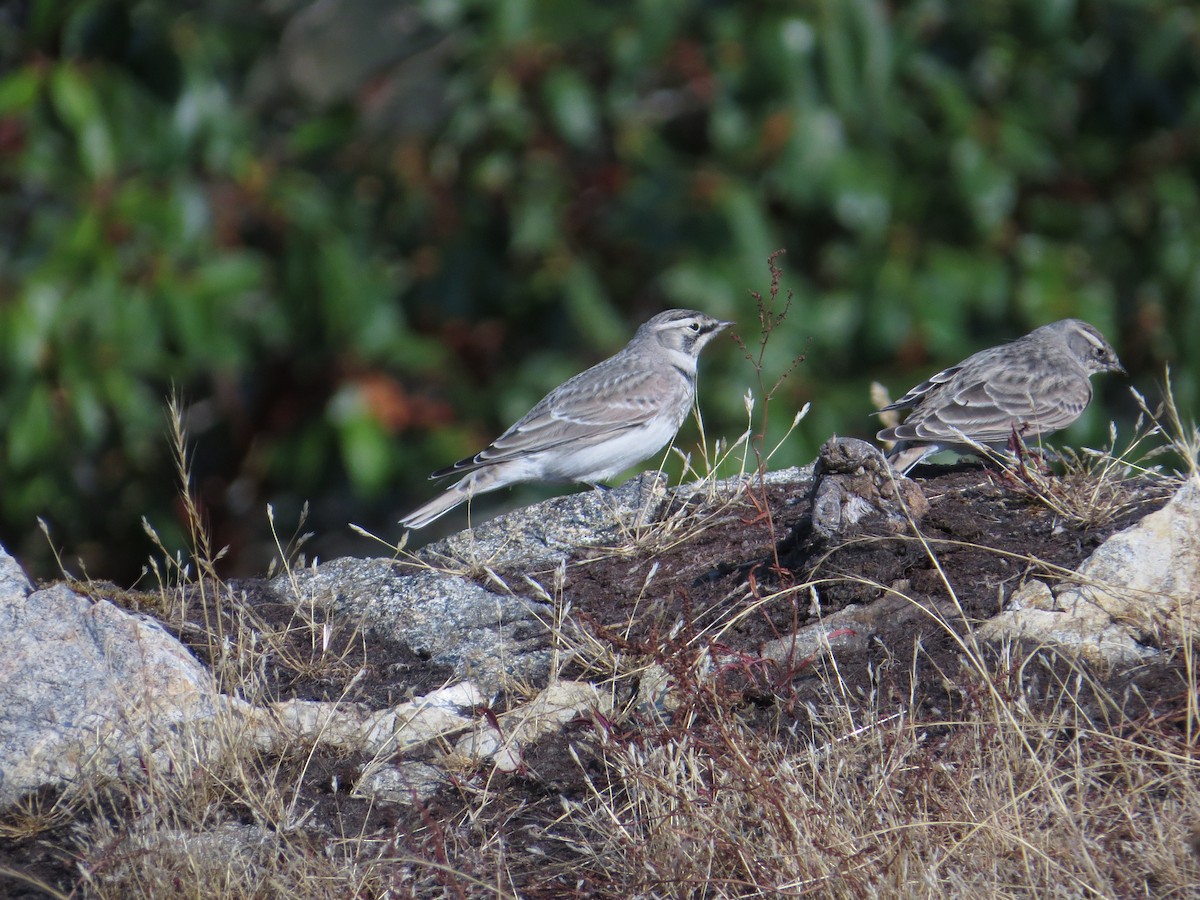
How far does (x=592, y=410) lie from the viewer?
9.08 m

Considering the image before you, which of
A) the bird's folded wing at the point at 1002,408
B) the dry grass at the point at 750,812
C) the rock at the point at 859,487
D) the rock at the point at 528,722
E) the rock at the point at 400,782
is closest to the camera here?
the dry grass at the point at 750,812

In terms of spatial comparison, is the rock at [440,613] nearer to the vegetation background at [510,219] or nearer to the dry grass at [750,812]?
the dry grass at [750,812]

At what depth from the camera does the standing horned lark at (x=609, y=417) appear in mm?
8641

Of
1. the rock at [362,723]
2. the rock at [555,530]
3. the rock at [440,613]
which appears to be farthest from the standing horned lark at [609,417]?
the rock at [362,723]

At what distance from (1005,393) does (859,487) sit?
314 centimetres

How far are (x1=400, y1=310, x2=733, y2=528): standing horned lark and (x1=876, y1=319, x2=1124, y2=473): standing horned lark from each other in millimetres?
1429

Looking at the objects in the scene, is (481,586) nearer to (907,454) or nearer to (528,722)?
(528,722)

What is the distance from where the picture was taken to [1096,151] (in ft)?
29.2

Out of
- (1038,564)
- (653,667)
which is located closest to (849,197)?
(1038,564)

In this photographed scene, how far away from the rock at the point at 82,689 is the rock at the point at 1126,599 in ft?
8.41

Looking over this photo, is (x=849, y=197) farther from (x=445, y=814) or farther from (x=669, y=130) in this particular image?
(x=445, y=814)

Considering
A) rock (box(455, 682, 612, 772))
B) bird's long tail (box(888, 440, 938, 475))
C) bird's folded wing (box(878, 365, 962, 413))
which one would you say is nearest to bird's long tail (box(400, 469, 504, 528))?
bird's long tail (box(888, 440, 938, 475))

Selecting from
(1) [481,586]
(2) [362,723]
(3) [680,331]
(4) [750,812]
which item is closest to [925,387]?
(3) [680,331]

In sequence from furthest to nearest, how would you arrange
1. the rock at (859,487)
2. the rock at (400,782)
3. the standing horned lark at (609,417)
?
the standing horned lark at (609,417)
the rock at (859,487)
the rock at (400,782)
